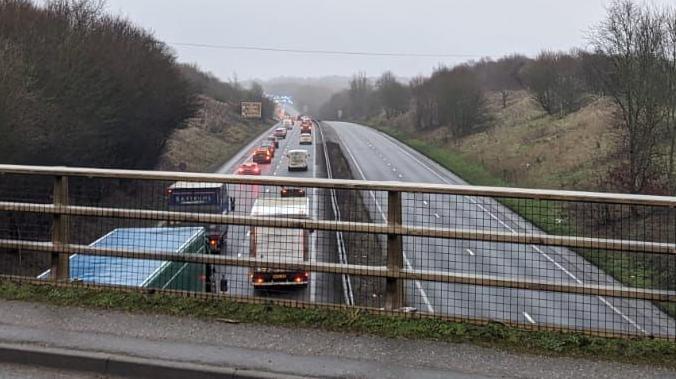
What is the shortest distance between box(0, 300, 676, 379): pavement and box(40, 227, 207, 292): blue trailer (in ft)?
5.91

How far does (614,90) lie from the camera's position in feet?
110

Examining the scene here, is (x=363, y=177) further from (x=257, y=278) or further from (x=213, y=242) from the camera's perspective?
(x=257, y=278)

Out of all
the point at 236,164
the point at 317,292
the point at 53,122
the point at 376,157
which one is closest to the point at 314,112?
the point at 376,157

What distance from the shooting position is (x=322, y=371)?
4707mm

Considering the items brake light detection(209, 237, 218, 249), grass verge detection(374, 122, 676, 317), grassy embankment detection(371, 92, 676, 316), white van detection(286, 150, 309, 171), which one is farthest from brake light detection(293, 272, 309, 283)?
white van detection(286, 150, 309, 171)

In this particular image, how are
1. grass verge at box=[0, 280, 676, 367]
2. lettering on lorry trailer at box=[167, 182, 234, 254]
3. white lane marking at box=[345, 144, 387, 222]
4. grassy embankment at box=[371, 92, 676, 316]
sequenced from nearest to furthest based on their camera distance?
grass verge at box=[0, 280, 676, 367], white lane marking at box=[345, 144, 387, 222], lettering on lorry trailer at box=[167, 182, 234, 254], grassy embankment at box=[371, 92, 676, 316]

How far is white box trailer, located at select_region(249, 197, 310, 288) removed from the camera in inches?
245

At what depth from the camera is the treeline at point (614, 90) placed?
31.3 metres

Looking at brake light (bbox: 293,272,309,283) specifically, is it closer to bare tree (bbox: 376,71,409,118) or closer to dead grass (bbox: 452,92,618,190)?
dead grass (bbox: 452,92,618,190)

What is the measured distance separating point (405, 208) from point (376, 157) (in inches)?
2281

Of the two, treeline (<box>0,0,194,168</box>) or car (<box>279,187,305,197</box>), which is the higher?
treeline (<box>0,0,194,168</box>)

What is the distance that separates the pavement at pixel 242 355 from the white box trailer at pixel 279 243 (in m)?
0.83

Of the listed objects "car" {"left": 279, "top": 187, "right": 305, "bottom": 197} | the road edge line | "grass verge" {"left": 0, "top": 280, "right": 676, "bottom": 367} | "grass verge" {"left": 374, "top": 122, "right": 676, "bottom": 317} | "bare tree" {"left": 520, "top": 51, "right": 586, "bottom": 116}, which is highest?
"bare tree" {"left": 520, "top": 51, "right": 586, "bottom": 116}

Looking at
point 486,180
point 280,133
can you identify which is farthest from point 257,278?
point 280,133
